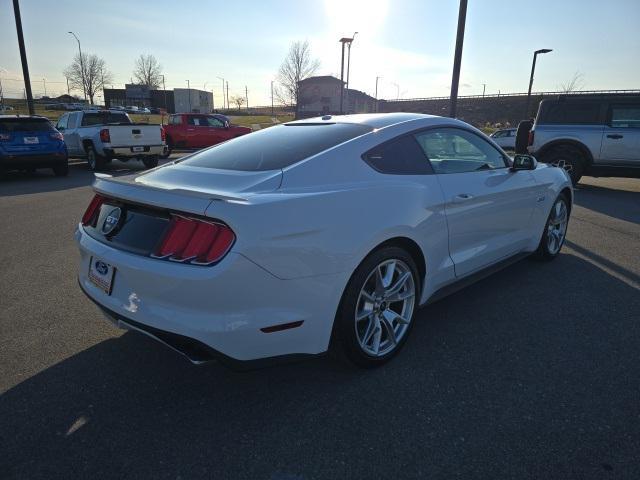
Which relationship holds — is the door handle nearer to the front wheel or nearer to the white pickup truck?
the front wheel

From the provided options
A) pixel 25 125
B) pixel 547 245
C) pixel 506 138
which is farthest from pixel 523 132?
pixel 506 138

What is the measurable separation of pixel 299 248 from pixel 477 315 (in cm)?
203

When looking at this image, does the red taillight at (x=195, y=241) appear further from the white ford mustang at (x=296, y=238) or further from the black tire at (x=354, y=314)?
the black tire at (x=354, y=314)

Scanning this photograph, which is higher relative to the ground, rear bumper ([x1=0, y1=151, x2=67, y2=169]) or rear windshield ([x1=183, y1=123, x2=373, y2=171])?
rear windshield ([x1=183, y1=123, x2=373, y2=171])

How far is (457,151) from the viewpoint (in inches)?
144

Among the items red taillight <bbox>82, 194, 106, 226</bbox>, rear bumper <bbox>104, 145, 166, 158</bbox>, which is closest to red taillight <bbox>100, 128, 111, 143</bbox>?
rear bumper <bbox>104, 145, 166, 158</bbox>

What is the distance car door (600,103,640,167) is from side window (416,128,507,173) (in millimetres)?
7937

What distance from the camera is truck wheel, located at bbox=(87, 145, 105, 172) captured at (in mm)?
13180

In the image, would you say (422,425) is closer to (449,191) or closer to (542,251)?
(449,191)

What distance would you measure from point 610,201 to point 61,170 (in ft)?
42.9

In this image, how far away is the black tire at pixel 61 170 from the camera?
39.0 feet

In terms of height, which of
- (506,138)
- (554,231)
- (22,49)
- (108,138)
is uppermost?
(22,49)

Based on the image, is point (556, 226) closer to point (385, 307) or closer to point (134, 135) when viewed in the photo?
point (385, 307)

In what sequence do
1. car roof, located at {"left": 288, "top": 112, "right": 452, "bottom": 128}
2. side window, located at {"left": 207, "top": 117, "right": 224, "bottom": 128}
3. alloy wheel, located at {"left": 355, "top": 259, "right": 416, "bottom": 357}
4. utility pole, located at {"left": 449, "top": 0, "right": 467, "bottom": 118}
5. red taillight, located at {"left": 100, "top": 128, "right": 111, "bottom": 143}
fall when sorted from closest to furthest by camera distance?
alloy wheel, located at {"left": 355, "top": 259, "right": 416, "bottom": 357}
car roof, located at {"left": 288, "top": 112, "right": 452, "bottom": 128}
utility pole, located at {"left": 449, "top": 0, "right": 467, "bottom": 118}
red taillight, located at {"left": 100, "top": 128, "right": 111, "bottom": 143}
side window, located at {"left": 207, "top": 117, "right": 224, "bottom": 128}
